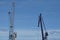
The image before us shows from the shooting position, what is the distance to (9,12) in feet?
569

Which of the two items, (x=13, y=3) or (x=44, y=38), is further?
(x=44, y=38)

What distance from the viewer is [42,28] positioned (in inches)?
7023

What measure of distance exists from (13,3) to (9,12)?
9.48 meters

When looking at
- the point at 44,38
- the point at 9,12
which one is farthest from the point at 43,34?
the point at 9,12

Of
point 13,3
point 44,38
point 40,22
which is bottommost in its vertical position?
point 44,38

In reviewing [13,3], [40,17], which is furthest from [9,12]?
[40,17]

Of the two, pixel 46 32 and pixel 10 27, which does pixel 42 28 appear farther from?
pixel 10 27

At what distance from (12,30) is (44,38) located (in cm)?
2367

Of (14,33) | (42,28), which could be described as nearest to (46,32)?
(42,28)

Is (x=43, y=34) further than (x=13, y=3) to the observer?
Yes

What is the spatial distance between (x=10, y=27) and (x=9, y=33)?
22.3 ft

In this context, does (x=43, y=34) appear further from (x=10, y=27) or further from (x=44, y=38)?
(x=10, y=27)

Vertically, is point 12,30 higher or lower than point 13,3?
lower

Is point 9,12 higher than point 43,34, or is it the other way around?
point 9,12
